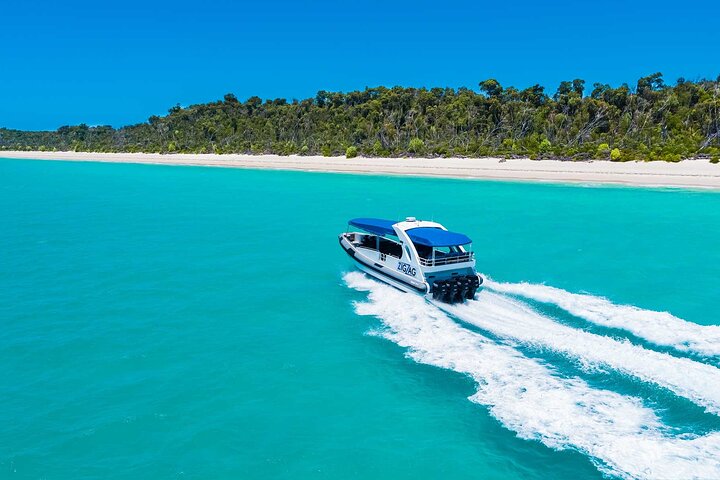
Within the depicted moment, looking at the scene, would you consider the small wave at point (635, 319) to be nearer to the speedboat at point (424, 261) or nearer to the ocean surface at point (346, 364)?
the ocean surface at point (346, 364)

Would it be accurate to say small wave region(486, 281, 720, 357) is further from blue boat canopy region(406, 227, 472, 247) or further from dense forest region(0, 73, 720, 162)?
dense forest region(0, 73, 720, 162)

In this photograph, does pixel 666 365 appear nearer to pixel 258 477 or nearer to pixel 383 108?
pixel 258 477

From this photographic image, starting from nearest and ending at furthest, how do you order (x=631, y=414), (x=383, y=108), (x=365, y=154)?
1. (x=631, y=414)
2. (x=365, y=154)
3. (x=383, y=108)

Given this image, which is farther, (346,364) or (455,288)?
(455,288)

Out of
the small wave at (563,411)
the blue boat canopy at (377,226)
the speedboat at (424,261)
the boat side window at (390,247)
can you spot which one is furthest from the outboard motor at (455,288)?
the blue boat canopy at (377,226)

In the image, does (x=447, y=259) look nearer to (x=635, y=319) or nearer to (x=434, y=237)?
(x=434, y=237)

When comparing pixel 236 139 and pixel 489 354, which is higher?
pixel 236 139

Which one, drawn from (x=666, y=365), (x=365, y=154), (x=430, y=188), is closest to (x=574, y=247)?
(x=666, y=365)

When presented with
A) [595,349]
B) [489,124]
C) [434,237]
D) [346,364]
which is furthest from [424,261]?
[489,124]
